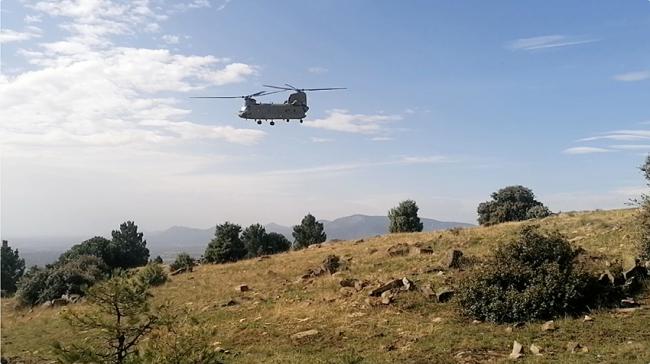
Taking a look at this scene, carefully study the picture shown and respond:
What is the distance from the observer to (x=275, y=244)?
69.6 metres

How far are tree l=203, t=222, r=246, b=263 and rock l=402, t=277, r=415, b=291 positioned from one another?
3602cm

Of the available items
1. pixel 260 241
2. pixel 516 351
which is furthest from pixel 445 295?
pixel 260 241

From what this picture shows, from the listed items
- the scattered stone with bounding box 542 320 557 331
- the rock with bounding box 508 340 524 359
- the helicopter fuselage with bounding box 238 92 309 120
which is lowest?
the rock with bounding box 508 340 524 359

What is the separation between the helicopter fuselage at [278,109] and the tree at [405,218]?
1144 inches

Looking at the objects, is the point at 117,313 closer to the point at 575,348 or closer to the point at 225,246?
the point at 575,348

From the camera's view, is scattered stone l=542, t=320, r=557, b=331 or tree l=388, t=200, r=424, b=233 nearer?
scattered stone l=542, t=320, r=557, b=331

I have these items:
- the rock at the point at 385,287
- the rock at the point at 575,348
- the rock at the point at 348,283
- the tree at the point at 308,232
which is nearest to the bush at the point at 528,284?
the rock at the point at 575,348

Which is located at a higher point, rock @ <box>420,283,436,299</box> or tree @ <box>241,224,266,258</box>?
tree @ <box>241,224,266,258</box>

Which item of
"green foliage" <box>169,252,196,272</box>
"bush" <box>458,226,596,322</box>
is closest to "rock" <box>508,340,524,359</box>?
"bush" <box>458,226,596,322</box>

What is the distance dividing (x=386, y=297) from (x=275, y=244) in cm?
4982

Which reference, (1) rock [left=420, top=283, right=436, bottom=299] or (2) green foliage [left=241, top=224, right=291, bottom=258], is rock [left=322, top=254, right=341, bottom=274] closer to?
(1) rock [left=420, top=283, right=436, bottom=299]

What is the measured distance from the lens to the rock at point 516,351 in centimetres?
1349

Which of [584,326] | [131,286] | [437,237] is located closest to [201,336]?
[131,286]

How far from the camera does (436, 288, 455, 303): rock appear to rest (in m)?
20.0
